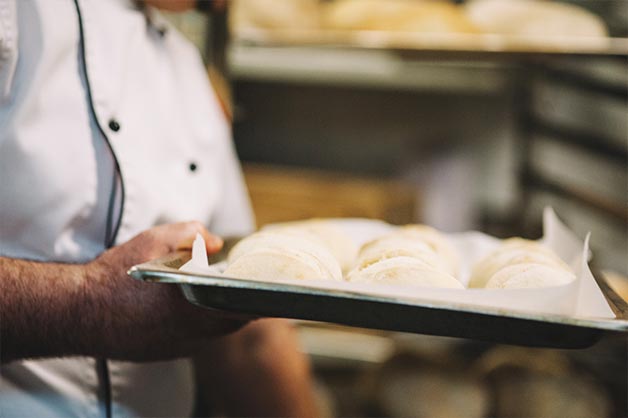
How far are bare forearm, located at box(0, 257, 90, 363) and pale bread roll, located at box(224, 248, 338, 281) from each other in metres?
0.20

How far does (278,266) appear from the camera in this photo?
2.65 ft

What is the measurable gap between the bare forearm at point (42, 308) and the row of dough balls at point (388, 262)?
0.66 ft

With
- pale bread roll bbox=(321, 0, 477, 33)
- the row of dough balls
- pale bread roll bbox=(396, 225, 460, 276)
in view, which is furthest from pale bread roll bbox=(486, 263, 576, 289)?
pale bread roll bbox=(321, 0, 477, 33)

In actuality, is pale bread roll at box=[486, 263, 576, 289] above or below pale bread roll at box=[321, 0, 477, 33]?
below

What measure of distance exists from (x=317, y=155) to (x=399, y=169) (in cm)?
40

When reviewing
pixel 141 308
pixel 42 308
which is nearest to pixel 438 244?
pixel 141 308

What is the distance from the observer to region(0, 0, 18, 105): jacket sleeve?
3.12ft

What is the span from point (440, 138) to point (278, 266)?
2513 millimetres

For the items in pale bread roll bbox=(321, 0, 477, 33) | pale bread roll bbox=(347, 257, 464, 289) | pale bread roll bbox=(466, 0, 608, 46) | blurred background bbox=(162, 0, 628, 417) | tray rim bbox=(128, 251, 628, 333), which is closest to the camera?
tray rim bbox=(128, 251, 628, 333)

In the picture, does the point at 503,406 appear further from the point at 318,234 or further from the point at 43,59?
the point at 43,59

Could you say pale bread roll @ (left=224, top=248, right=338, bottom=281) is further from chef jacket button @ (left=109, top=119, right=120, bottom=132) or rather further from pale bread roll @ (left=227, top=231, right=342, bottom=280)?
chef jacket button @ (left=109, top=119, right=120, bottom=132)

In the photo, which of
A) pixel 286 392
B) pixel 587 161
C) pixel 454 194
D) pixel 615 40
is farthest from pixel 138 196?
pixel 454 194

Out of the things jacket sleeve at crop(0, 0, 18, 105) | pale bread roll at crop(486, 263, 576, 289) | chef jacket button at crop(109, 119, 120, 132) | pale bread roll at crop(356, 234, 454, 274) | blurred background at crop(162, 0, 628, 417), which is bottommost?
blurred background at crop(162, 0, 628, 417)

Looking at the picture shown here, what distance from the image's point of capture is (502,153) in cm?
315
